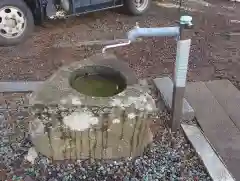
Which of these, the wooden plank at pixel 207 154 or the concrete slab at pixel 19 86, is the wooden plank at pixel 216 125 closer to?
the wooden plank at pixel 207 154

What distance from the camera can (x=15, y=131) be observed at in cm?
365

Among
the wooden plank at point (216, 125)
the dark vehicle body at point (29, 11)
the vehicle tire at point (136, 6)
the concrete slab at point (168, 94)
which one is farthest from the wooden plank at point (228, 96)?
the vehicle tire at point (136, 6)

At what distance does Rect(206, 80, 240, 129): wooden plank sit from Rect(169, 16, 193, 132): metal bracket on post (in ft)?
2.23

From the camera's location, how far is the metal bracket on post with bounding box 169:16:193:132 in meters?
3.26

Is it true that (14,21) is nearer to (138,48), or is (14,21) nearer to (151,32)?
(138,48)

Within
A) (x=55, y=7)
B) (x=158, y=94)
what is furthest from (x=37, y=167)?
(x=55, y=7)

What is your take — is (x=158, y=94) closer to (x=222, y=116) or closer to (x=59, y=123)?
(x=222, y=116)

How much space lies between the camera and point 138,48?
18.3 feet

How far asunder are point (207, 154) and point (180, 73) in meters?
0.77

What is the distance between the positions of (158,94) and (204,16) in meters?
3.19

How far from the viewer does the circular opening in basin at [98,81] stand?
3.36m

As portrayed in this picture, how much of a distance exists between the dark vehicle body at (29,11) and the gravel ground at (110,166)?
7.13ft

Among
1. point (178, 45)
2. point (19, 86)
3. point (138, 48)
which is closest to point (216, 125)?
point (178, 45)

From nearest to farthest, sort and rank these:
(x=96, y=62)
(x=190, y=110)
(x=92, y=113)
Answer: (x=92, y=113) < (x=96, y=62) < (x=190, y=110)
